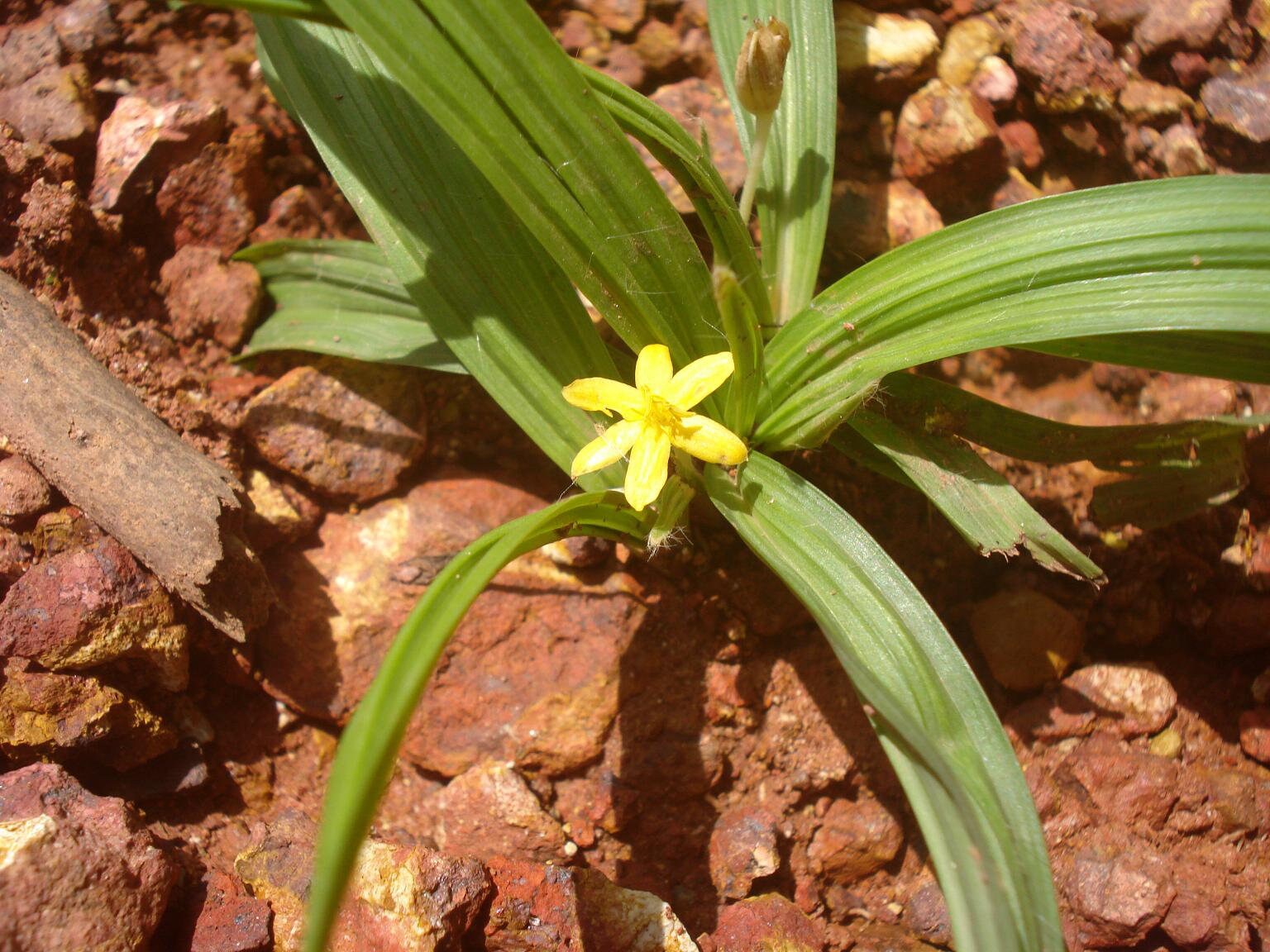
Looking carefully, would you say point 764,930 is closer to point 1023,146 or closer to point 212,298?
point 212,298

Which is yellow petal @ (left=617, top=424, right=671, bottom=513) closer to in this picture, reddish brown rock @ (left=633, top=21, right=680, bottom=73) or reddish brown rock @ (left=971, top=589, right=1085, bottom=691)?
reddish brown rock @ (left=971, top=589, right=1085, bottom=691)

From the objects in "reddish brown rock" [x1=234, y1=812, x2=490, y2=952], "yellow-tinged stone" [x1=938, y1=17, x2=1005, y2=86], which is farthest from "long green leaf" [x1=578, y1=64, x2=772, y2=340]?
"reddish brown rock" [x1=234, y1=812, x2=490, y2=952]

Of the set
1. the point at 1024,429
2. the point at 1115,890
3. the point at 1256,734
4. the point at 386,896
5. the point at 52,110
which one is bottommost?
the point at 1256,734

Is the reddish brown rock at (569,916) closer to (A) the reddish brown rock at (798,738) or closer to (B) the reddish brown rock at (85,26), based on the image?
(A) the reddish brown rock at (798,738)

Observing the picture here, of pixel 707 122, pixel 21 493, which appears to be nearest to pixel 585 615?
pixel 21 493

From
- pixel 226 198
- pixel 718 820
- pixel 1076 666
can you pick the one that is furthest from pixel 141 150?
pixel 1076 666

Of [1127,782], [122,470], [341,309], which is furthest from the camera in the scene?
[341,309]
